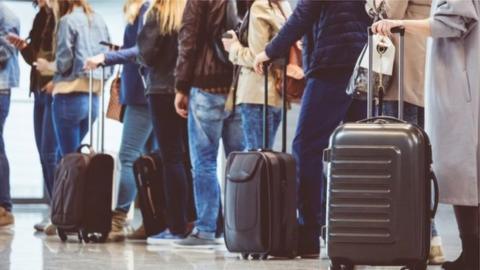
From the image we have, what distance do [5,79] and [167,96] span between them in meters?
1.95

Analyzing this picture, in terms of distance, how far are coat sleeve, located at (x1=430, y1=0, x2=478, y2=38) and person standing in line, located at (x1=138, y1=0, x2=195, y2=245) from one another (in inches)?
83.4

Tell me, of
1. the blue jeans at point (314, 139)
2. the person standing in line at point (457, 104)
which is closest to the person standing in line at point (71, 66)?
the blue jeans at point (314, 139)

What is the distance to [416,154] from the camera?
3109 millimetres

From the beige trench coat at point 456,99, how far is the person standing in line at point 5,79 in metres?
3.94

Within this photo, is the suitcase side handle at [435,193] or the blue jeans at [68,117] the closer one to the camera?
the suitcase side handle at [435,193]

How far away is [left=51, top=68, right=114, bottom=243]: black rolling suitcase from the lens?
5.36 meters

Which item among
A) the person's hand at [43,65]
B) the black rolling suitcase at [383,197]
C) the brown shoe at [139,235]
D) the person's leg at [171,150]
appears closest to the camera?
the black rolling suitcase at [383,197]

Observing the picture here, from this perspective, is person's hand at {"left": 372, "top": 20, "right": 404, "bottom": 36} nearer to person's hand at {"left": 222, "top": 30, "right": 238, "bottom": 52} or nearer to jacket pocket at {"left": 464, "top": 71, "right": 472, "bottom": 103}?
jacket pocket at {"left": 464, "top": 71, "right": 472, "bottom": 103}

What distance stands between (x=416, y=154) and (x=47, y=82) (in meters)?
3.75

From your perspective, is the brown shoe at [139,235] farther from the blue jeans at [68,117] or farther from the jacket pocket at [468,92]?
the jacket pocket at [468,92]

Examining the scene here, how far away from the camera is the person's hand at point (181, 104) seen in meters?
4.96

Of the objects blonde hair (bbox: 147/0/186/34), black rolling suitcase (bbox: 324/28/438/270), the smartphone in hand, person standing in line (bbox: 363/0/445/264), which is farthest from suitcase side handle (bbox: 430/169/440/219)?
the smartphone in hand

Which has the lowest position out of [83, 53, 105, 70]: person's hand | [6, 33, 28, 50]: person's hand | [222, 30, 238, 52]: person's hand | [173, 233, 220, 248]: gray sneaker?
[173, 233, 220, 248]: gray sneaker

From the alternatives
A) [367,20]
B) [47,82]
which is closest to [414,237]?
[367,20]
